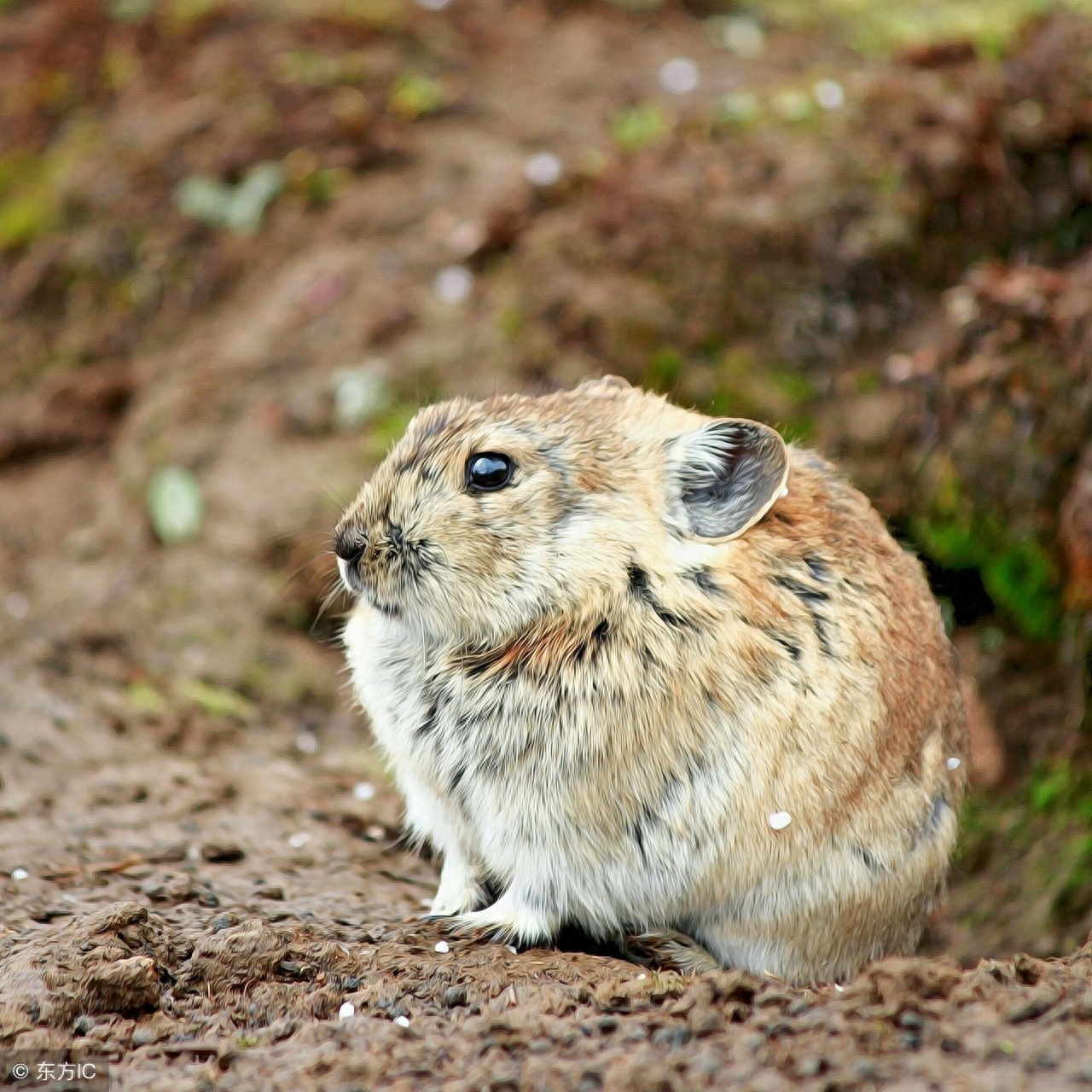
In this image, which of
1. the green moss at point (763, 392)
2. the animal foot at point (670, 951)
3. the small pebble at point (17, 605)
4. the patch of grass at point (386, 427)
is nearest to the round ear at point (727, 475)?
the animal foot at point (670, 951)

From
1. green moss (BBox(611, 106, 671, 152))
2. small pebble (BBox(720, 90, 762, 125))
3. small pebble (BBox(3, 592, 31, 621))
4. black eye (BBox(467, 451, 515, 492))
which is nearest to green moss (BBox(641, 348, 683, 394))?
green moss (BBox(611, 106, 671, 152))

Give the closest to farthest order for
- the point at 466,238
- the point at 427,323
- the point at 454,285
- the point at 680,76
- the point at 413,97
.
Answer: the point at 427,323 → the point at 454,285 → the point at 466,238 → the point at 413,97 → the point at 680,76

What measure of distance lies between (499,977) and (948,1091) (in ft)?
5.12

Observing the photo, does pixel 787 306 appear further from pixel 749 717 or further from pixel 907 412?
pixel 749 717

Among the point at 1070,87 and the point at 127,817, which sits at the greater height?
the point at 1070,87

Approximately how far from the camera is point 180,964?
174 inches

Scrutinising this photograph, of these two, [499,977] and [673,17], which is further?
[673,17]

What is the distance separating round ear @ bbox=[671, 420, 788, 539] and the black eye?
59 centimetres

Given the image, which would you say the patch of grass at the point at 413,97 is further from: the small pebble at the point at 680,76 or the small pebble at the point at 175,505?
the small pebble at the point at 175,505

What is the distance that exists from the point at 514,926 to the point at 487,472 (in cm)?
158

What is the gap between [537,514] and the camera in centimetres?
484

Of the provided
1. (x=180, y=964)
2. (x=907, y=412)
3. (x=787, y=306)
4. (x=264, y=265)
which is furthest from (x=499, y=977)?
(x=264, y=265)

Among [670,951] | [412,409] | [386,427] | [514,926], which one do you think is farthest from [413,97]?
[670,951]

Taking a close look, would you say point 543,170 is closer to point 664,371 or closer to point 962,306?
point 664,371
